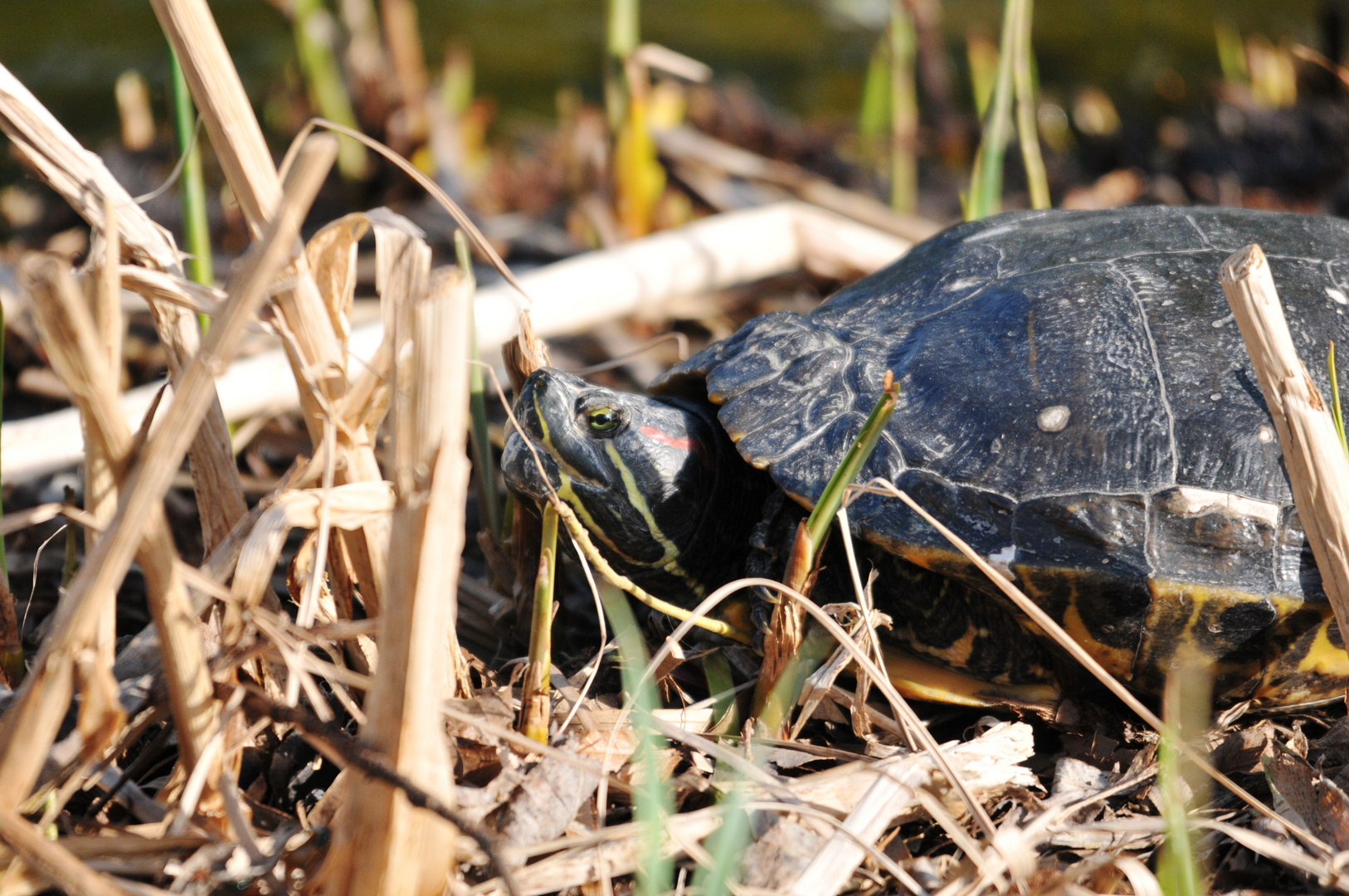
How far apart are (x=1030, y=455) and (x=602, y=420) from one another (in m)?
0.88

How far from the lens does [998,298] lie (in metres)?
2.11

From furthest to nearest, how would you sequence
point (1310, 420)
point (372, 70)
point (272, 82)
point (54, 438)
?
point (272, 82) < point (372, 70) < point (54, 438) < point (1310, 420)

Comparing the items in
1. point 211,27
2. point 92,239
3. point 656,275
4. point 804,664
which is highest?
point 211,27

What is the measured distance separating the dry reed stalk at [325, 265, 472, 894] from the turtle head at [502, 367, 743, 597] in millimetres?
759

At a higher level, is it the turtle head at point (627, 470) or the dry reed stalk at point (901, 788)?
the turtle head at point (627, 470)

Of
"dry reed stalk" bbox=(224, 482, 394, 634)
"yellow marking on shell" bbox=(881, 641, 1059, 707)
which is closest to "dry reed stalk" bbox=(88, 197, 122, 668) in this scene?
"dry reed stalk" bbox=(224, 482, 394, 634)

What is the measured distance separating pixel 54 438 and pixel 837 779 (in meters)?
2.17

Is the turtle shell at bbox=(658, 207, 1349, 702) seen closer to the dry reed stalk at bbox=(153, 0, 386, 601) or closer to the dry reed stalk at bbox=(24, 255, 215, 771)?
the dry reed stalk at bbox=(153, 0, 386, 601)

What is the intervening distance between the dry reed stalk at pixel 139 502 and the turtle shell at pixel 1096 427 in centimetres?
115

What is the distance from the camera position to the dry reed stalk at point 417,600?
1077 mm

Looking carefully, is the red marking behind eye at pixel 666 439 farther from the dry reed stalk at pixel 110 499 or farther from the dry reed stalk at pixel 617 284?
the dry reed stalk at pixel 110 499

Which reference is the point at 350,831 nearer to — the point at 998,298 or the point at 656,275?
the point at 998,298

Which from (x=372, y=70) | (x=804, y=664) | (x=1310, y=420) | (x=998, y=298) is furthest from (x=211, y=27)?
(x=372, y=70)

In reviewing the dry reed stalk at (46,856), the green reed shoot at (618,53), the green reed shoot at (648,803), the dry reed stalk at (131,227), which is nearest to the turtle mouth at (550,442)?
the green reed shoot at (648,803)
